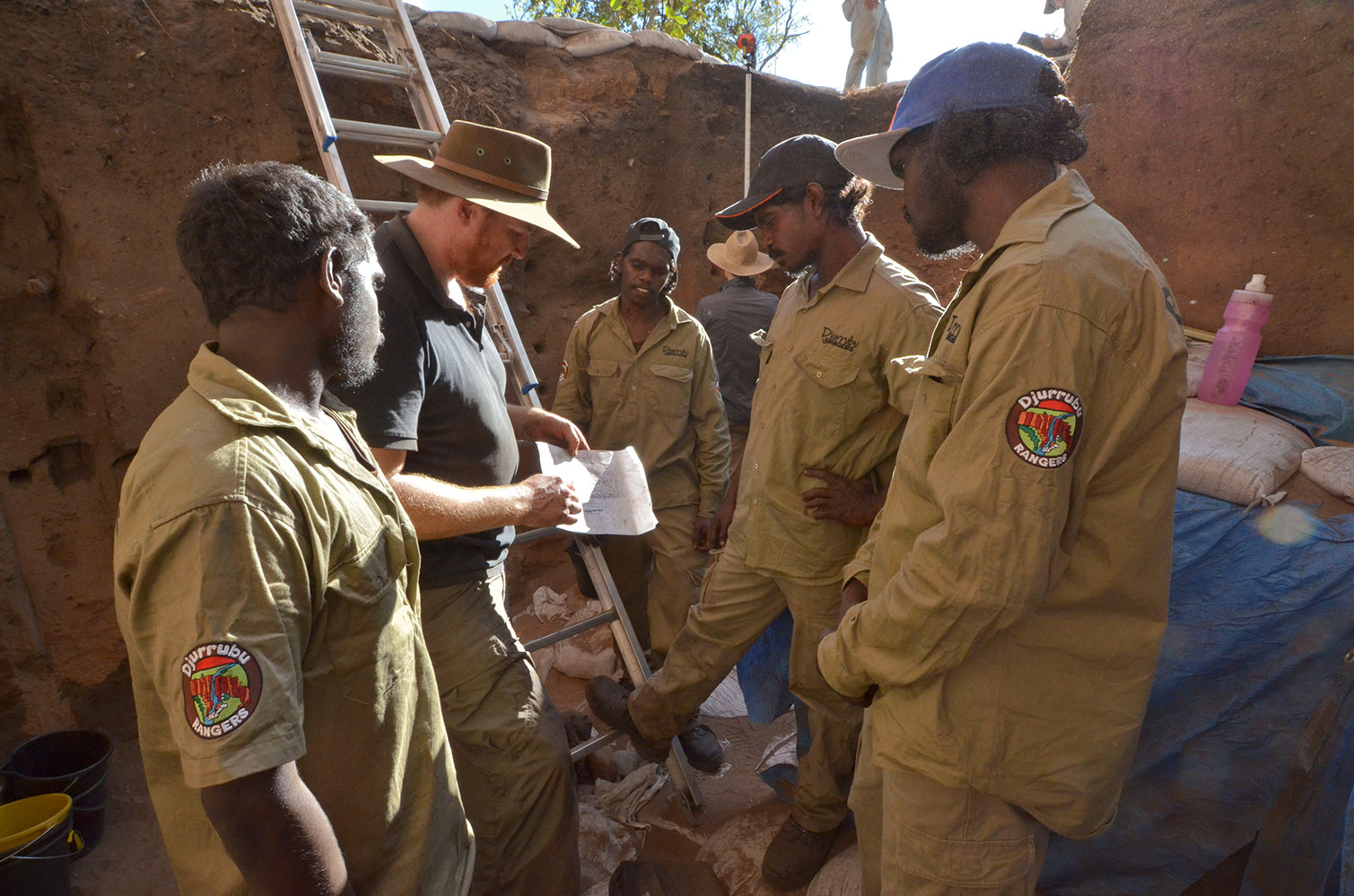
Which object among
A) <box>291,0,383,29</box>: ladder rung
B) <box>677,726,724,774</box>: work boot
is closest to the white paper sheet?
<box>677,726,724,774</box>: work boot

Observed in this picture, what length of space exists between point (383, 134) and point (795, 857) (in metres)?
3.10

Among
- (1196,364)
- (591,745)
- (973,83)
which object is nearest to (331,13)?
(973,83)

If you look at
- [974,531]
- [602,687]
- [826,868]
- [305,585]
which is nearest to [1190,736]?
[826,868]

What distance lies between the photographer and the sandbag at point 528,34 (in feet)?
14.5

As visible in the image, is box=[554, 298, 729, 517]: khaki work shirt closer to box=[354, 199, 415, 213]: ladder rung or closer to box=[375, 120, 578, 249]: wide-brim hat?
box=[354, 199, 415, 213]: ladder rung

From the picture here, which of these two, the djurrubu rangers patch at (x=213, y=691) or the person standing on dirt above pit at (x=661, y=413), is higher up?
the djurrubu rangers patch at (x=213, y=691)

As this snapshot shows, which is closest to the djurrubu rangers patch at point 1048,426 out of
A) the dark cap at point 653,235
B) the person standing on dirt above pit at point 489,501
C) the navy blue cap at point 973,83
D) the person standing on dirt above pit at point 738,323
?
the navy blue cap at point 973,83

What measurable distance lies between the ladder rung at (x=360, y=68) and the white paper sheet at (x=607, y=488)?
75.1 inches

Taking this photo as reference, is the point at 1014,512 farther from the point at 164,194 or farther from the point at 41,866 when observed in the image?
the point at 164,194

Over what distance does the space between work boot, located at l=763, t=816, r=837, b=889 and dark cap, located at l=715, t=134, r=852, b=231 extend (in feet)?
6.61

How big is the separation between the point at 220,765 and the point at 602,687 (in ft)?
6.84

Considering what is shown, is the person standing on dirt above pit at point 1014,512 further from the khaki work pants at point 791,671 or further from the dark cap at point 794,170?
the khaki work pants at point 791,671

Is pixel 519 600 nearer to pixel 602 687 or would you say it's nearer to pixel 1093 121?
pixel 602 687

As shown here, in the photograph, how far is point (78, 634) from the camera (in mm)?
3189
